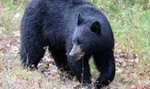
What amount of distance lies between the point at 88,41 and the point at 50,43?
1308 millimetres

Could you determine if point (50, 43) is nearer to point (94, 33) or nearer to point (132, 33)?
point (94, 33)

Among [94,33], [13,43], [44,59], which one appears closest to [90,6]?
[94,33]

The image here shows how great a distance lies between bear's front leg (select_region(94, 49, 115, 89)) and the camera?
6451 millimetres

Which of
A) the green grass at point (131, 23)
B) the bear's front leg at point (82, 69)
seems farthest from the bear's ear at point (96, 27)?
the green grass at point (131, 23)

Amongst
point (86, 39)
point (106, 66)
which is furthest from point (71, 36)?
point (106, 66)

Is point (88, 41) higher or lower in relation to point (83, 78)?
higher

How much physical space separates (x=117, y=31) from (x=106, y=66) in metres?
2.55

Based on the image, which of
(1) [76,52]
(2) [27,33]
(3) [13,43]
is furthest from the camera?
(3) [13,43]

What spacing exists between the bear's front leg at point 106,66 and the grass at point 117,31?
253 millimetres

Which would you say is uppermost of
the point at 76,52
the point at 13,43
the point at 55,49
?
the point at 76,52

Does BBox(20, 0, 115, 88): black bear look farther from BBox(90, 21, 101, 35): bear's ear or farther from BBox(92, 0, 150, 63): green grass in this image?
BBox(92, 0, 150, 63): green grass

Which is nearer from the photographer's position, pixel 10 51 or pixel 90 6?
pixel 90 6

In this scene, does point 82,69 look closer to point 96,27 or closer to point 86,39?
point 86,39

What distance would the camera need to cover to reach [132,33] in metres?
8.77
